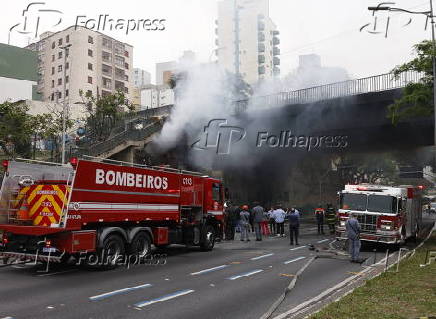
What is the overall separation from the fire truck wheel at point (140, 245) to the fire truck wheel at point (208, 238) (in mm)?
3114

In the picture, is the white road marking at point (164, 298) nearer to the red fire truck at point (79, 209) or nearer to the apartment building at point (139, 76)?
the red fire truck at point (79, 209)

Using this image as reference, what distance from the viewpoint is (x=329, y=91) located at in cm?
2641

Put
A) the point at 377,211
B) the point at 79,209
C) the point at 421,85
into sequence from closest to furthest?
the point at 79,209 < the point at 377,211 < the point at 421,85

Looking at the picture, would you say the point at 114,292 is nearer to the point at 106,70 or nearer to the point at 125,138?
the point at 125,138

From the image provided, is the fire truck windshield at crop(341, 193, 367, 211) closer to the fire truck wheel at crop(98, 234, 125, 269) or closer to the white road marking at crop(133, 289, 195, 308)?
the fire truck wheel at crop(98, 234, 125, 269)

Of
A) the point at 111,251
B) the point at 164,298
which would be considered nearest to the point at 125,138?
the point at 111,251

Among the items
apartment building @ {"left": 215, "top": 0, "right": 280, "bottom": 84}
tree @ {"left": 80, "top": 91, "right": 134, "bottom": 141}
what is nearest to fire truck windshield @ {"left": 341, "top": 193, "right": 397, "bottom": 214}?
apartment building @ {"left": 215, "top": 0, "right": 280, "bottom": 84}

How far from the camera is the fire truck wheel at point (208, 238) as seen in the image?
1572cm

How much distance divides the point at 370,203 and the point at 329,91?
1159 centimetres

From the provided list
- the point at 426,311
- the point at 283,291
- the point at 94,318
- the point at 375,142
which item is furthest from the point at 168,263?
the point at 375,142

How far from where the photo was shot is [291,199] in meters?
39.6

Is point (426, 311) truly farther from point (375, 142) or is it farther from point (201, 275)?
point (375, 142)

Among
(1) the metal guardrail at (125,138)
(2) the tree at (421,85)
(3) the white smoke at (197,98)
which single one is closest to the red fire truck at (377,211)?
(2) the tree at (421,85)

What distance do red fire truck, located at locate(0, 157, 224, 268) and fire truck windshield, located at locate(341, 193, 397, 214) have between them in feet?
24.4
